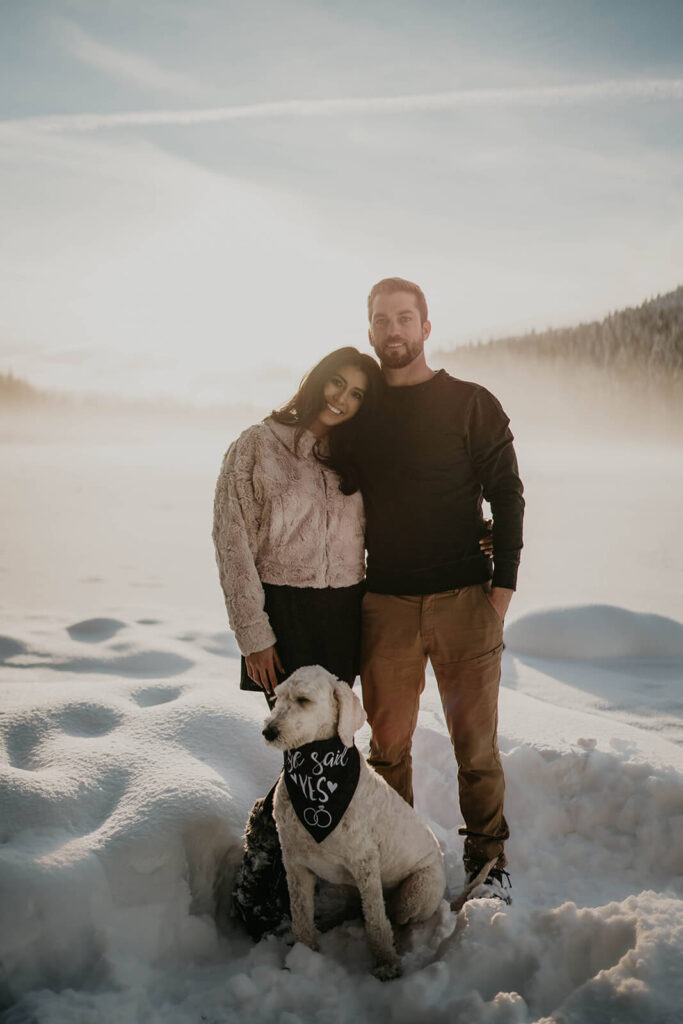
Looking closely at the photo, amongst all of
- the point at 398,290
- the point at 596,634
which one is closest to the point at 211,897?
the point at 398,290

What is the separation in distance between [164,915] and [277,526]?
153 cm

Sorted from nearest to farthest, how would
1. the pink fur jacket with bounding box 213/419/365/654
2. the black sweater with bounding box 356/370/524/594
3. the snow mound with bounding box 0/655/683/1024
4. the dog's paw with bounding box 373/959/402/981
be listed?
the snow mound with bounding box 0/655/683/1024
the dog's paw with bounding box 373/959/402/981
the pink fur jacket with bounding box 213/419/365/654
the black sweater with bounding box 356/370/524/594

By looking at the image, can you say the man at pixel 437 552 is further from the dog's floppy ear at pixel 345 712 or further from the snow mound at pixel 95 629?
the snow mound at pixel 95 629

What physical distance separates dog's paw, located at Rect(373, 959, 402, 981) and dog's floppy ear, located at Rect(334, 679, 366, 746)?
85 centimetres

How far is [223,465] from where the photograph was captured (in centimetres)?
263

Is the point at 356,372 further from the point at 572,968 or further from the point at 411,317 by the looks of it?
the point at 572,968

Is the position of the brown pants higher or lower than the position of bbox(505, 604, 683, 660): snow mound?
higher

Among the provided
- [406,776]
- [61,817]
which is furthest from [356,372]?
[61,817]

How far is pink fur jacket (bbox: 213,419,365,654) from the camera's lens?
258 centimetres

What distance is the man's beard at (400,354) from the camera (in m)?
2.86

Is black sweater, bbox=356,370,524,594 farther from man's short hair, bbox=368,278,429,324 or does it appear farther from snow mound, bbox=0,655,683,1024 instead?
snow mound, bbox=0,655,683,1024

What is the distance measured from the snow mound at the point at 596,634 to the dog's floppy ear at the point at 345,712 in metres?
4.41

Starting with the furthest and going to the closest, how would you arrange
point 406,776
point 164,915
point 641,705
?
point 641,705 < point 406,776 < point 164,915

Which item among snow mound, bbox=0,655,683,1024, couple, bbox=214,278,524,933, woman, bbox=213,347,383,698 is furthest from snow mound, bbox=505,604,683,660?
woman, bbox=213,347,383,698
